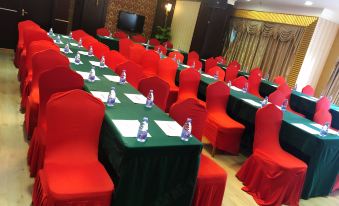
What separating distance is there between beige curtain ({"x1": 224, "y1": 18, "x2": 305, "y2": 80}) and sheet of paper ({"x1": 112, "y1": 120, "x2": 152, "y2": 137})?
6.76 meters

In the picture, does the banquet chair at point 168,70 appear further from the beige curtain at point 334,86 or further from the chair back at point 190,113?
the beige curtain at point 334,86

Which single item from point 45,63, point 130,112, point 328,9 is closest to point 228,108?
point 130,112

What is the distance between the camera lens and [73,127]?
91.1 inches

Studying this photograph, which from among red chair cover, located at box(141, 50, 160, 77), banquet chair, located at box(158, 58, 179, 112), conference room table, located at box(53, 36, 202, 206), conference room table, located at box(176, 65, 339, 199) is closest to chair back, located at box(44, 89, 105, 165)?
conference room table, located at box(53, 36, 202, 206)

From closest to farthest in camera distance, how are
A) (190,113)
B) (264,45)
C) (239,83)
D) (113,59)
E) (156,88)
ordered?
(190,113) → (156,88) → (113,59) → (239,83) → (264,45)

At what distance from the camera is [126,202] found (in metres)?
2.13

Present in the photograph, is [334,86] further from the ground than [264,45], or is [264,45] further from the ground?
[264,45]

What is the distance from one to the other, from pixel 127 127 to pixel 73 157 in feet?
1.53

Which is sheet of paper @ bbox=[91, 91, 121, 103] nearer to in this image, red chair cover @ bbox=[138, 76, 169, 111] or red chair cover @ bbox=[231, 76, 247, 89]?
red chair cover @ bbox=[138, 76, 169, 111]

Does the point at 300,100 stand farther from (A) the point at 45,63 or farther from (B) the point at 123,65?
(A) the point at 45,63

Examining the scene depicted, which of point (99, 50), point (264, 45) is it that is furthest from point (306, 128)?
point (264, 45)

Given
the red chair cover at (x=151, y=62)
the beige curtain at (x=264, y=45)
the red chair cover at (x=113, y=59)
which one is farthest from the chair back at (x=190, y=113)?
the beige curtain at (x=264, y=45)

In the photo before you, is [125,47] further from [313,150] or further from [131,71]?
[313,150]

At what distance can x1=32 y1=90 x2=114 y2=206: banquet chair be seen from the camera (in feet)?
6.46
